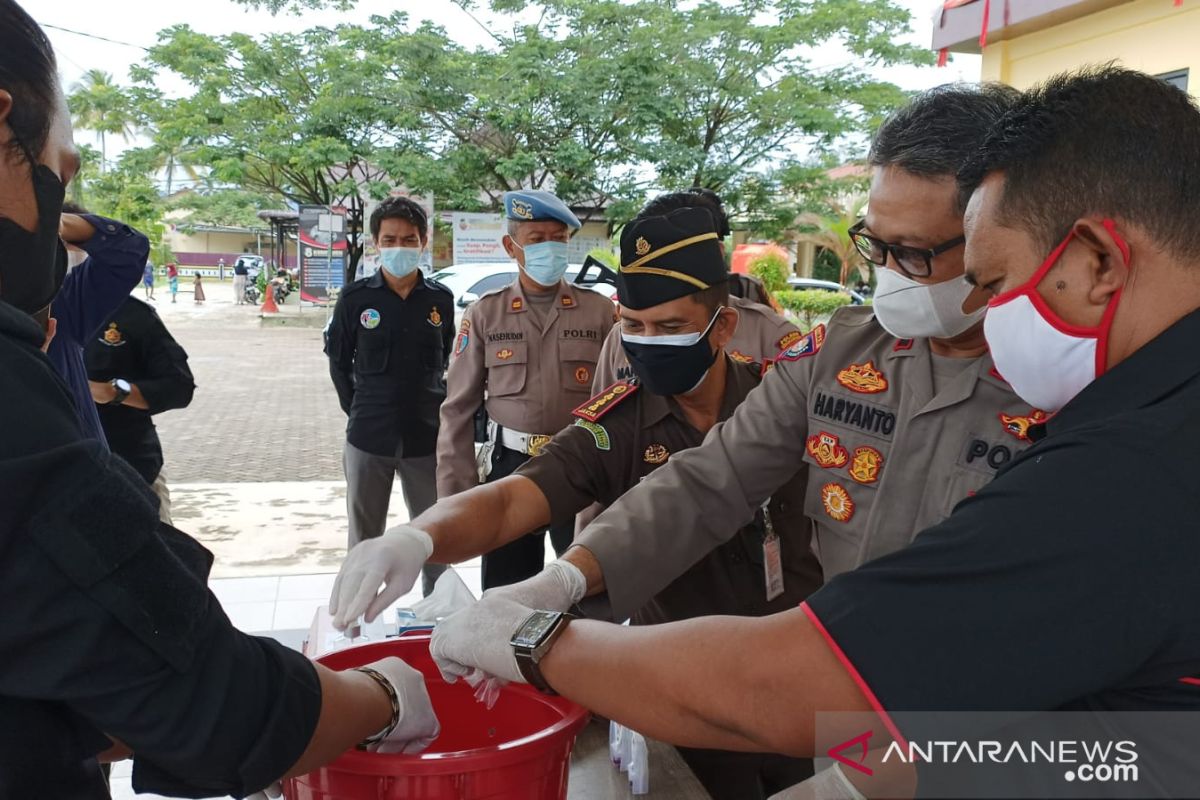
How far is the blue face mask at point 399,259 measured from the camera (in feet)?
14.1

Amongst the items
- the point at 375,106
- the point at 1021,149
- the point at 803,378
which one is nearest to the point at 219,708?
the point at 1021,149

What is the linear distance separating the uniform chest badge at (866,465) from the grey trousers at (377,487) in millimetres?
2972

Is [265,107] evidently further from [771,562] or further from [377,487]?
[771,562]

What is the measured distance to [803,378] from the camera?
5.44 ft

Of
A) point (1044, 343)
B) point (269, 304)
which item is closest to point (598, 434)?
point (1044, 343)

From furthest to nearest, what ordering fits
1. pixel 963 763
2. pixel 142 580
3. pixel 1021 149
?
pixel 1021 149, pixel 142 580, pixel 963 763

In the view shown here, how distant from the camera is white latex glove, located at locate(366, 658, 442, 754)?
113 centimetres

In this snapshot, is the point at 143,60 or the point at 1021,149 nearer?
the point at 1021,149

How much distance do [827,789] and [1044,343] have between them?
57cm

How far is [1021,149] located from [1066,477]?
0.41 metres

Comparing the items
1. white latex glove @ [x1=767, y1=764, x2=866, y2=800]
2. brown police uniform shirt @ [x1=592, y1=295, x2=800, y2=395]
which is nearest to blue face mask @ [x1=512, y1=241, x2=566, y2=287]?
brown police uniform shirt @ [x1=592, y1=295, x2=800, y2=395]

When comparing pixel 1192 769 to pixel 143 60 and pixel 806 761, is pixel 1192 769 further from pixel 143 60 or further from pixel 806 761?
pixel 143 60

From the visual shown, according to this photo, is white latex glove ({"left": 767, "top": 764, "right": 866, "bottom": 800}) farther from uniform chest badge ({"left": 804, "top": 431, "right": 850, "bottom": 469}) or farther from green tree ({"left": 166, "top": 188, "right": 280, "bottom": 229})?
green tree ({"left": 166, "top": 188, "right": 280, "bottom": 229})

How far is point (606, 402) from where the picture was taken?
2.05m
